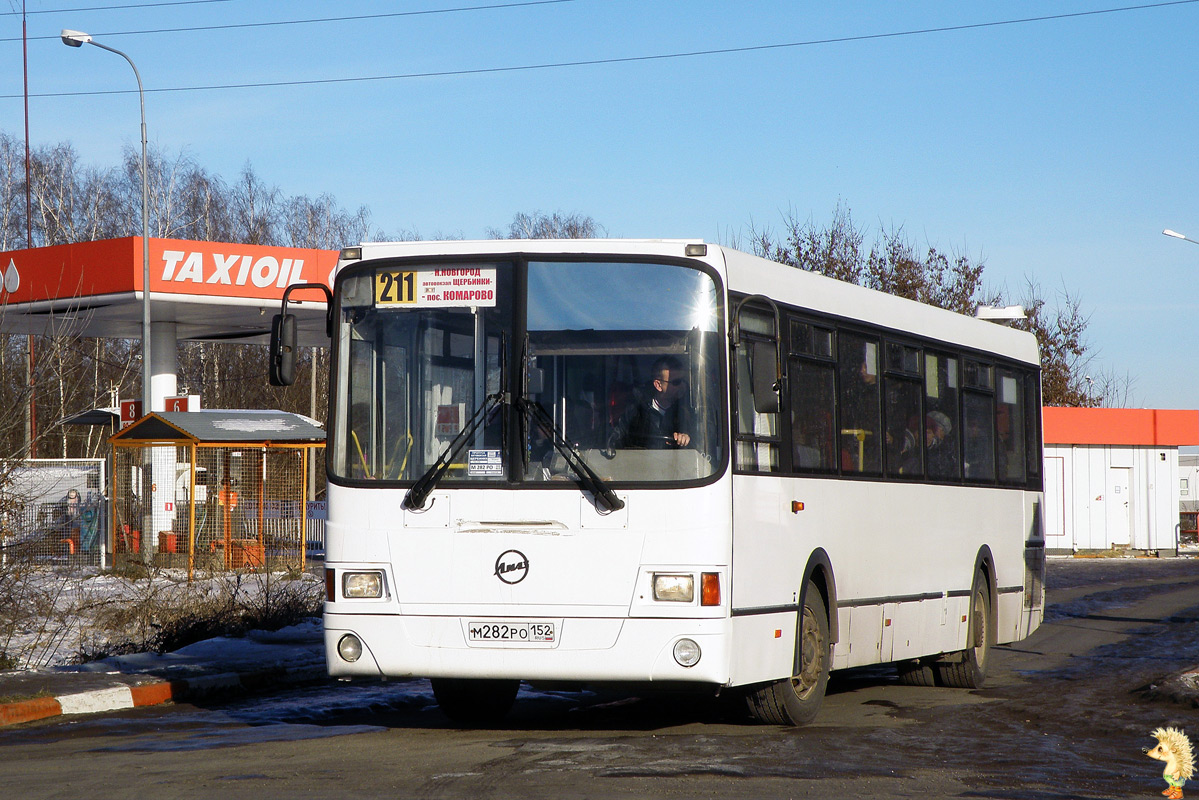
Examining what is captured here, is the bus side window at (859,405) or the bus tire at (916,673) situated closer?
the bus side window at (859,405)

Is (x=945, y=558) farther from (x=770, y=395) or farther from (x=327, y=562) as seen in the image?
(x=327, y=562)

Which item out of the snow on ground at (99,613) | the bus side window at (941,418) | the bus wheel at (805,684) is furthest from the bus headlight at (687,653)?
the snow on ground at (99,613)

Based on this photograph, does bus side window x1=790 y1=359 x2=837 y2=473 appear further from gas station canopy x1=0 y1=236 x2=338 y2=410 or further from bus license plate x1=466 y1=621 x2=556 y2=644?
gas station canopy x1=0 y1=236 x2=338 y2=410

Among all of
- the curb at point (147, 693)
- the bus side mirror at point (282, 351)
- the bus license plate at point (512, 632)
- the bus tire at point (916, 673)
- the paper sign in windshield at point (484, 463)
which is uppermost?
the bus side mirror at point (282, 351)

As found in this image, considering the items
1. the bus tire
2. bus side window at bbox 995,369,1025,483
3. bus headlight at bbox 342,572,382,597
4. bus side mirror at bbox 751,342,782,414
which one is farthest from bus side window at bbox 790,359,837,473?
bus side window at bbox 995,369,1025,483

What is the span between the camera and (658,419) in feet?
28.3

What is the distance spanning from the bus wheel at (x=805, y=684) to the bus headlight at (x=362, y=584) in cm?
247

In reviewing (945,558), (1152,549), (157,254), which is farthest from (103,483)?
(1152,549)

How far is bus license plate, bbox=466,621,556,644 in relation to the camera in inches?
337

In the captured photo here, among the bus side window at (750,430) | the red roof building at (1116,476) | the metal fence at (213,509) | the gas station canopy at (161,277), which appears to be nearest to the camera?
the bus side window at (750,430)

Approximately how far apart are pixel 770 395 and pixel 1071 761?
8.67ft

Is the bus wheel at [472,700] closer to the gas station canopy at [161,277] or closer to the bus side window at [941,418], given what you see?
the bus side window at [941,418]

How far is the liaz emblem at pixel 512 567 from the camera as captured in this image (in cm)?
862

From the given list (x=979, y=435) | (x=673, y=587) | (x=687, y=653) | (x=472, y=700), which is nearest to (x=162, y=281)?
(x=979, y=435)
